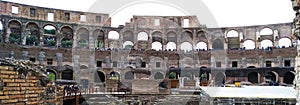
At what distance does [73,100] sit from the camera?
Result: 17.8m

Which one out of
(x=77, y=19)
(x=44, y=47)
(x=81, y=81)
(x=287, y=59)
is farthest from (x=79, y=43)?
(x=287, y=59)

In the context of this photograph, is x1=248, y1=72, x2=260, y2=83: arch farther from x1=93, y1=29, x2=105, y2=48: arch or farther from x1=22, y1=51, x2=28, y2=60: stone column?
x1=22, y1=51, x2=28, y2=60: stone column

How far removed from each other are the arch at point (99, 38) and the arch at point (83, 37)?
3.97 feet

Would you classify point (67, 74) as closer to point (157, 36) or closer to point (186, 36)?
point (157, 36)

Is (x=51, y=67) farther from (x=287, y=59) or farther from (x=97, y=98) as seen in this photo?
(x=287, y=59)

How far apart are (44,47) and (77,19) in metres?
9.05

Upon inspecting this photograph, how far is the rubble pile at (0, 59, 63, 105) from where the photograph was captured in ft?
21.5

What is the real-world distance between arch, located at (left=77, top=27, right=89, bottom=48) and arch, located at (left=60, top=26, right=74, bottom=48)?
3.73 feet

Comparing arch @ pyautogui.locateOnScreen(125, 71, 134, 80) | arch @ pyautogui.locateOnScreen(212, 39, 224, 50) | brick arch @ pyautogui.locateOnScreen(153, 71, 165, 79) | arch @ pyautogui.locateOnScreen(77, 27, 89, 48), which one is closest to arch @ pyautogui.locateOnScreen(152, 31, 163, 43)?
brick arch @ pyautogui.locateOnScreen(153, 71, 165, 79)

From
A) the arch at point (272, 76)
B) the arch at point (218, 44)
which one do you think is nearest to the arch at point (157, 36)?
the arch at point (218, 44)

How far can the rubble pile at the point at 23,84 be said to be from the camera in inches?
258

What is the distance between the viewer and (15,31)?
40.7 metres

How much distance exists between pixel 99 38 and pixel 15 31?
11834 millimetres

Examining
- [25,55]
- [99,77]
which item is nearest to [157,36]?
[99,77]
